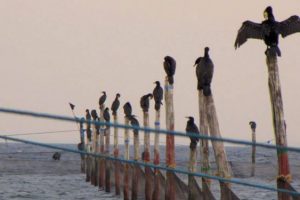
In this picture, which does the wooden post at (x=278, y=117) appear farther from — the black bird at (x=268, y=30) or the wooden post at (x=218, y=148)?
the wooden post at (x=218, y=148)

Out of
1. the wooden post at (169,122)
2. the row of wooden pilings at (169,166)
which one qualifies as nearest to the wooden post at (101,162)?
the row of wooden pilings at (169,166)

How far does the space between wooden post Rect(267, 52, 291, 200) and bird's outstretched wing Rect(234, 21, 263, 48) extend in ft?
2.95

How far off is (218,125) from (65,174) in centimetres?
5532

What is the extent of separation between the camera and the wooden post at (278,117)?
17.5 metres

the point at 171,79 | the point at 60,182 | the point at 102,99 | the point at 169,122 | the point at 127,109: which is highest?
the point at 102,99

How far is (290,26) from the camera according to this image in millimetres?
18766

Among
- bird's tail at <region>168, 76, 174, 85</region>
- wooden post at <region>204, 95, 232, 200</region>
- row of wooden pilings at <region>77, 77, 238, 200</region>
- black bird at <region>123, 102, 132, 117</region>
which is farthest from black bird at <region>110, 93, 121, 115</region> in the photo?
wooden post at <region>204, 95, 232, 200</region>

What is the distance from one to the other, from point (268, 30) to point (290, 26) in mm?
621

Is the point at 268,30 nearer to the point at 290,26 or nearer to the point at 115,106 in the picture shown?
the point at 290,26

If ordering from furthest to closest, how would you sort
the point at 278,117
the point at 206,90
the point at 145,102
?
the point at 145,102, the point at 206,90, the point at 278,117

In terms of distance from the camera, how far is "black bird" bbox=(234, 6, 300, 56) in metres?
18.2

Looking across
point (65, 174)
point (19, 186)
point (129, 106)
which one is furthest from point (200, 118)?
point (65, 174)

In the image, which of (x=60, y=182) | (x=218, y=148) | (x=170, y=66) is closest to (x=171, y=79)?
(x=170, y=66)

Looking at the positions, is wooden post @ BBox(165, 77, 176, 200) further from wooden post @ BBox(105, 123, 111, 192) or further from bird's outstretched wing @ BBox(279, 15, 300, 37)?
wooden post @ BBox(105, 123, 111, 192)
